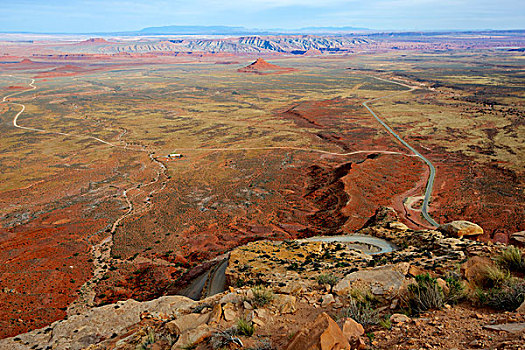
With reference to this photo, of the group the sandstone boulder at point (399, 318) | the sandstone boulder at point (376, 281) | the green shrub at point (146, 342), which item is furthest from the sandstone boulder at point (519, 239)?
the green shrub at point (146, 342)

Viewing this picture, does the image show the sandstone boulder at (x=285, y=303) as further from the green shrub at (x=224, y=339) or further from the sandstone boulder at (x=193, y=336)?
the sandstone boulder at (x=193, y=336)

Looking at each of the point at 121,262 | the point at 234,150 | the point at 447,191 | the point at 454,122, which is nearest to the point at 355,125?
the point at 454,122

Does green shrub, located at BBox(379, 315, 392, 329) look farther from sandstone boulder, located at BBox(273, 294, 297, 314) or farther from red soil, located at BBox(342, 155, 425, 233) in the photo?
red soil, located at BBox(342, 155, 425, 233)

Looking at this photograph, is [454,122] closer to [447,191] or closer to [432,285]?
[447,191]

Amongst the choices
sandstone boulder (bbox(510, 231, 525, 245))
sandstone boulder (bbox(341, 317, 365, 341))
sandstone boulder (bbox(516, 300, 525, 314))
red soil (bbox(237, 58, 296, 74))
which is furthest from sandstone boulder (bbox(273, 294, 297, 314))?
red soil (bbox(237, 58, 296, 74))

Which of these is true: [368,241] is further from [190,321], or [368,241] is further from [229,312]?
[190,321]
